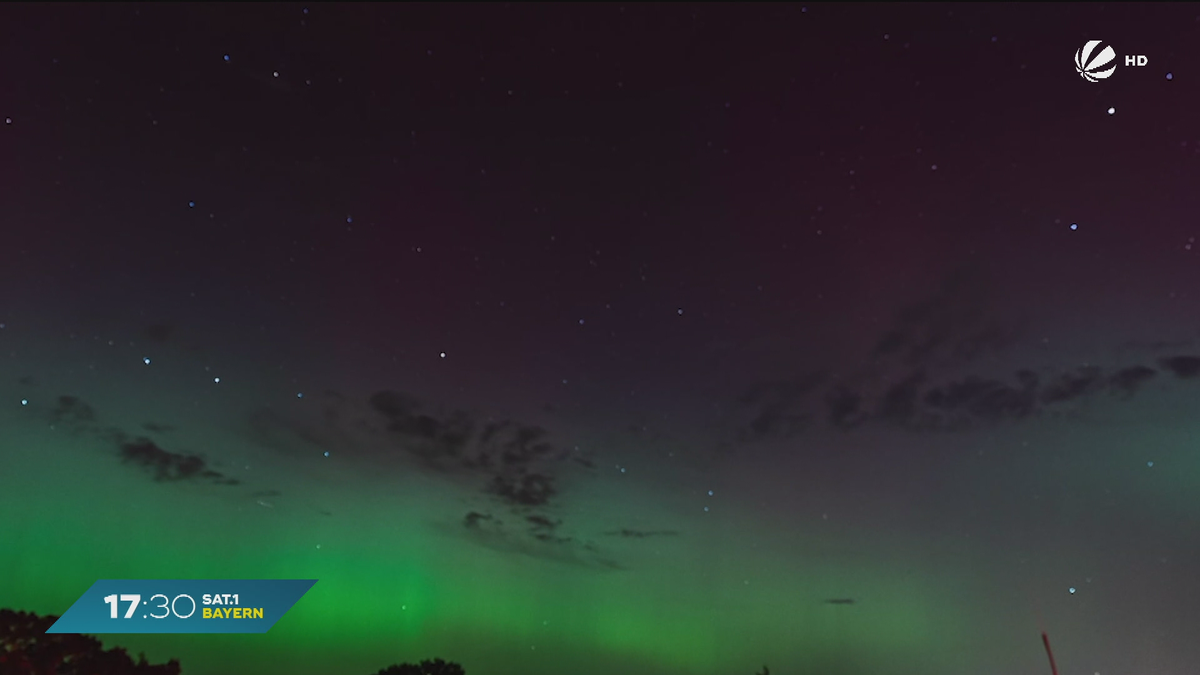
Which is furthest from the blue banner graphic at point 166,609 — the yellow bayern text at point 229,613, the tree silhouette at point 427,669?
the tree silhouette at point 427,669

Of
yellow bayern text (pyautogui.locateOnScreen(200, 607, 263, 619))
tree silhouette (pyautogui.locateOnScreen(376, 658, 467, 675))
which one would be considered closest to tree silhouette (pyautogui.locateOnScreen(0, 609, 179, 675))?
yellow bayern text (pyautogui.locateOnScreen(200, 607, 263, 619))

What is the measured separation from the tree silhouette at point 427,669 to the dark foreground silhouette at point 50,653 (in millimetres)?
19024

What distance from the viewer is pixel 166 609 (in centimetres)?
2008

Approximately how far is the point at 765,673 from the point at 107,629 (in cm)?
2384

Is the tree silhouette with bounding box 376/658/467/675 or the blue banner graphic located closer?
the blue banner graphic

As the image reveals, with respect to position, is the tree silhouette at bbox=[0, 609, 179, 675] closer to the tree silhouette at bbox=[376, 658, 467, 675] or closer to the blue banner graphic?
the blue banner graphic

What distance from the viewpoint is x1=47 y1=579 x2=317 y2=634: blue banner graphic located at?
19953 millimetres

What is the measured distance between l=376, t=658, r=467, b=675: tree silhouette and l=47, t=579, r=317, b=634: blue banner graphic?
66.4 ft

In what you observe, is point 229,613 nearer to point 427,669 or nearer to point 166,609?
point 166,609

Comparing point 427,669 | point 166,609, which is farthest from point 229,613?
point 427,669

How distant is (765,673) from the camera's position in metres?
32.1

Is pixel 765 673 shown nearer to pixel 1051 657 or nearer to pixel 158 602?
pixel 158 602

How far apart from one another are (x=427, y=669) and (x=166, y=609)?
21.6m

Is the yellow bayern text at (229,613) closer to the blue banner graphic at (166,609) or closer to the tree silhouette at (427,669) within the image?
the blue banner graphic at (166,609)
